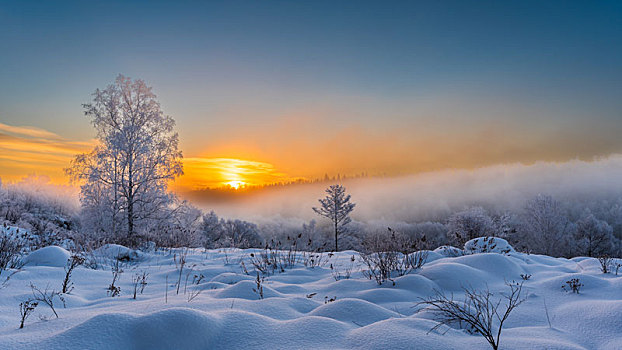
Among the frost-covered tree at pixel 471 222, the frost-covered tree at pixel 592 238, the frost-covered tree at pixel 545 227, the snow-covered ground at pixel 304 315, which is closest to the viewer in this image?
the snow-covered ground at pixel 304 315

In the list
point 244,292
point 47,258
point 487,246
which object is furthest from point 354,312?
point 487,246

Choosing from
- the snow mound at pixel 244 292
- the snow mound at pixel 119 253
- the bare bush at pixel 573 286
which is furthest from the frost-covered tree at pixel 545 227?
the snow mound at pixel 244 292

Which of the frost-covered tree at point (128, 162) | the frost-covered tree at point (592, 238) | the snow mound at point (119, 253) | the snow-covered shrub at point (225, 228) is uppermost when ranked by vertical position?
the frost-covered tree at point (128, 162)

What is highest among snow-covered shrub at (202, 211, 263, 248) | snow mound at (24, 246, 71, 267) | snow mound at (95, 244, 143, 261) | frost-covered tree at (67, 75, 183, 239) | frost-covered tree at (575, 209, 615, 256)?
frost-covered tree at (67, 75, 183, 239)

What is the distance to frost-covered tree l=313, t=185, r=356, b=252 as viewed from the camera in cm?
4506

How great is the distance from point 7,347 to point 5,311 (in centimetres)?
156

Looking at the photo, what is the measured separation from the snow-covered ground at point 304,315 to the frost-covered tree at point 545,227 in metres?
56.0

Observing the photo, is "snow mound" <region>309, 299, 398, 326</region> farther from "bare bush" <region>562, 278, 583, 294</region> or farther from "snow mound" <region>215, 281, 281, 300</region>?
"bare bush" <region>562, 278, 583, 294</region>

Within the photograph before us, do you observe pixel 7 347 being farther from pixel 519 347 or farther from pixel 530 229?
pixel 530 229

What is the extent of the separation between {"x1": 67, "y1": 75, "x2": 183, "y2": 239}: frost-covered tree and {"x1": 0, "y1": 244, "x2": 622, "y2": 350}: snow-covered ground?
13378 millimetres

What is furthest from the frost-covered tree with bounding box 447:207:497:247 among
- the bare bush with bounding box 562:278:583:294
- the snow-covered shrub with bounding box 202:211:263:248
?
the bare bush with bounding box 562:278:583:294

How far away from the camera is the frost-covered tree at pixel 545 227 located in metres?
49.6

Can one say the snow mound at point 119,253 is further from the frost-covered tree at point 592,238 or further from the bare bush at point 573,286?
the frost-covered tree at point 592,238

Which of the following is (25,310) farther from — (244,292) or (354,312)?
(354,312)
